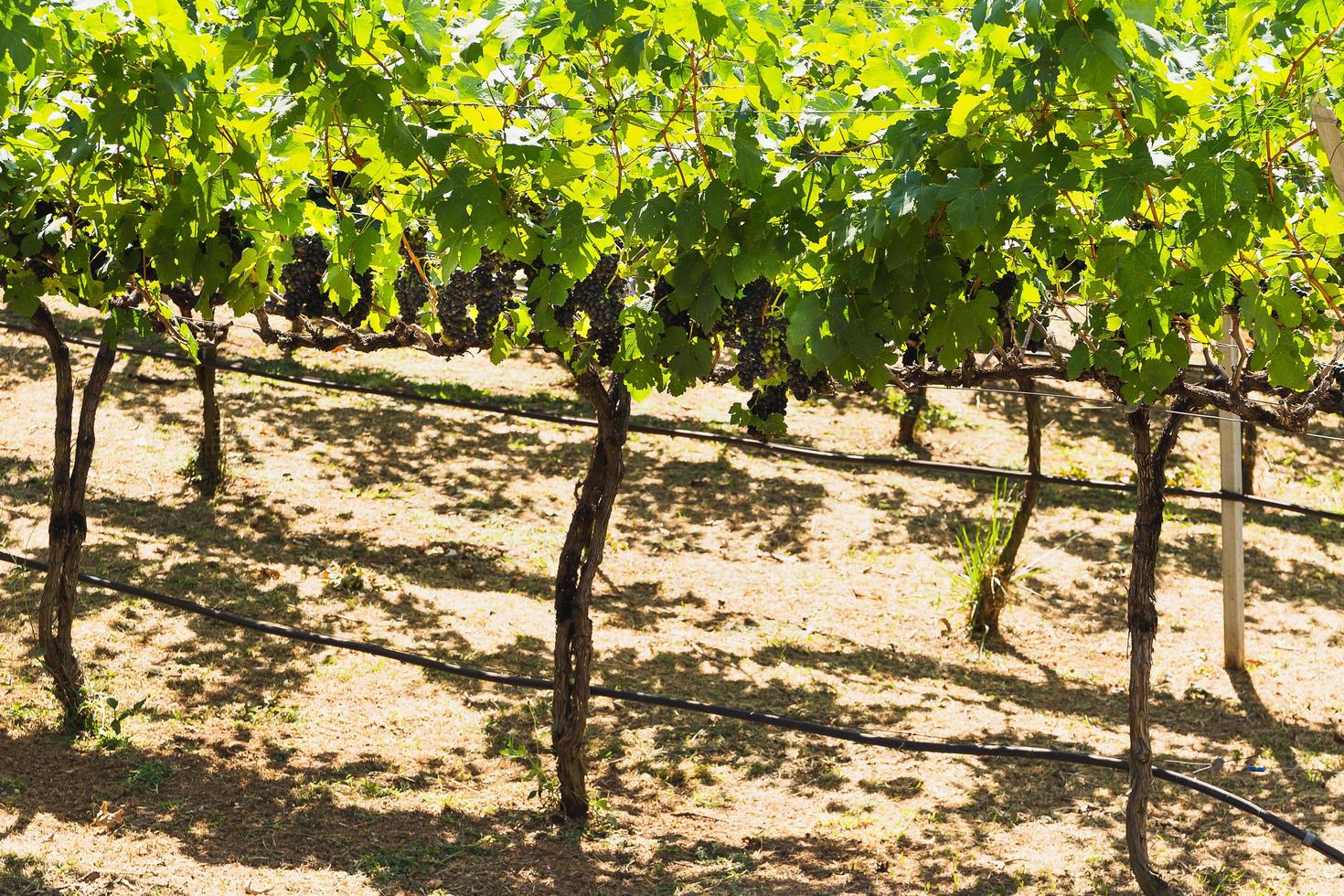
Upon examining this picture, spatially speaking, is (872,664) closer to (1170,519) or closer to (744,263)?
(1170,519)

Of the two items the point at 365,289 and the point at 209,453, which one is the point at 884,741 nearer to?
the point at 365,289

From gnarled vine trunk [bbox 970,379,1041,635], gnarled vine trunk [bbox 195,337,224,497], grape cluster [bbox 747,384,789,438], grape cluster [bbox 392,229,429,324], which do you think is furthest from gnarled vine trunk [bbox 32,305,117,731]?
gnarled vine trunk [bbox 970,379,1041,635]

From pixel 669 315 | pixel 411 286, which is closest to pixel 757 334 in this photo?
pixel 669 315

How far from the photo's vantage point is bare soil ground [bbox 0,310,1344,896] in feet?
14.6

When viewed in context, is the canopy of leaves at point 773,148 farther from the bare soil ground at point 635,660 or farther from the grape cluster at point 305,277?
the bare soil ground at point 635,660

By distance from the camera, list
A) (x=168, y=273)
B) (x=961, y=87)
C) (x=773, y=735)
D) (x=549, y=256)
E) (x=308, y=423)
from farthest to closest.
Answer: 1. (x=308, y=423)
2. (x=773, y=735)
3. (x=168, y=273)
4. (x=549, y=256)
5. (x=961, y=87)

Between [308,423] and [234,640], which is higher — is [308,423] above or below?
above

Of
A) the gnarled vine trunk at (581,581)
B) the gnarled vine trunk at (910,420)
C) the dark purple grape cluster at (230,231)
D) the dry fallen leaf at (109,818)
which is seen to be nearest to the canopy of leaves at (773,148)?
the dark purple grape cluster at (230,231)

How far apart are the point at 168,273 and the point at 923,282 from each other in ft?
7.03

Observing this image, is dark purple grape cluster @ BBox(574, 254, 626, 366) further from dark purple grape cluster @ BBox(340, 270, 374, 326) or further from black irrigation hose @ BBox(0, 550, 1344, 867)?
black irrigation hose @ BBox(0, 550, 1344, 867)

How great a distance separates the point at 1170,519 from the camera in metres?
8.41

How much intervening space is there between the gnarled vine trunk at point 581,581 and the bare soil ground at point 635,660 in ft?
1.30

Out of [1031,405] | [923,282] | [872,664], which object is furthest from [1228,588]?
A: [923,282]

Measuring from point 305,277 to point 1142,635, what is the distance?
120 inches
